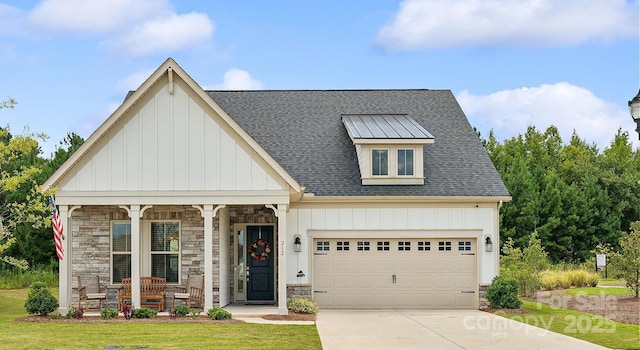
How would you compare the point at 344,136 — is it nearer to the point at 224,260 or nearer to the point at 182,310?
the point at 224,260

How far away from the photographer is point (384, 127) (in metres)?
26.0

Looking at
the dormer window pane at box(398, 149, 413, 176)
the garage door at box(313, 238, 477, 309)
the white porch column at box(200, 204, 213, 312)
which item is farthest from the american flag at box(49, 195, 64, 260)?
the dormer window pane at box(398, 149, 413, 176)

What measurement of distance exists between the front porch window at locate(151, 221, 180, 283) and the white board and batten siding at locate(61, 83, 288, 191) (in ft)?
7.04

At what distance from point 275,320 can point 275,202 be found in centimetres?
285

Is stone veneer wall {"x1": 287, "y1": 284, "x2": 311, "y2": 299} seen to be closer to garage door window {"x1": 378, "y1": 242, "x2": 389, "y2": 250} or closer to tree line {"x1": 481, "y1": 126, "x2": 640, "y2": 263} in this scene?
garage door window {"x1": 378, "y1": 242, "x2": 389, "y2": 250}

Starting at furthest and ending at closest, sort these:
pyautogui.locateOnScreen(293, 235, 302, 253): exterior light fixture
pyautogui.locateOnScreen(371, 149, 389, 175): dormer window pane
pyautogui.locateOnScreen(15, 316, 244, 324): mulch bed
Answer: pyautogui.locateOnScreen(371, 149, 389, 175): dormer window pane < pyautogui.locateOnScreen(293, 235, 302, 253): exterior light fixture < pyautogui.locateOnScreen(15, 316, 244, 324): mulch bed

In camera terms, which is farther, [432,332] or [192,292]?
[192,292]

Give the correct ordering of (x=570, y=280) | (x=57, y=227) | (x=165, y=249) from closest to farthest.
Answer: (x=57, y=227)
(x=165, y=249)
(x=570, y=280)

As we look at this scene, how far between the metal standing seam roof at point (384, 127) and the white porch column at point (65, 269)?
815cm

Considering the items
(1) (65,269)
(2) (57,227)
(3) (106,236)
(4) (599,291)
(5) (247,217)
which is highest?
(5) (247,217)

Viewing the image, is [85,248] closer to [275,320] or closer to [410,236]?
[275,320]

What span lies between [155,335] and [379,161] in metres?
10.0

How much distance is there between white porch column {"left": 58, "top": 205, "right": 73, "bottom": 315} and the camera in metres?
21.0

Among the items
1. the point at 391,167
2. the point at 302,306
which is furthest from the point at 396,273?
the point at 302,306
